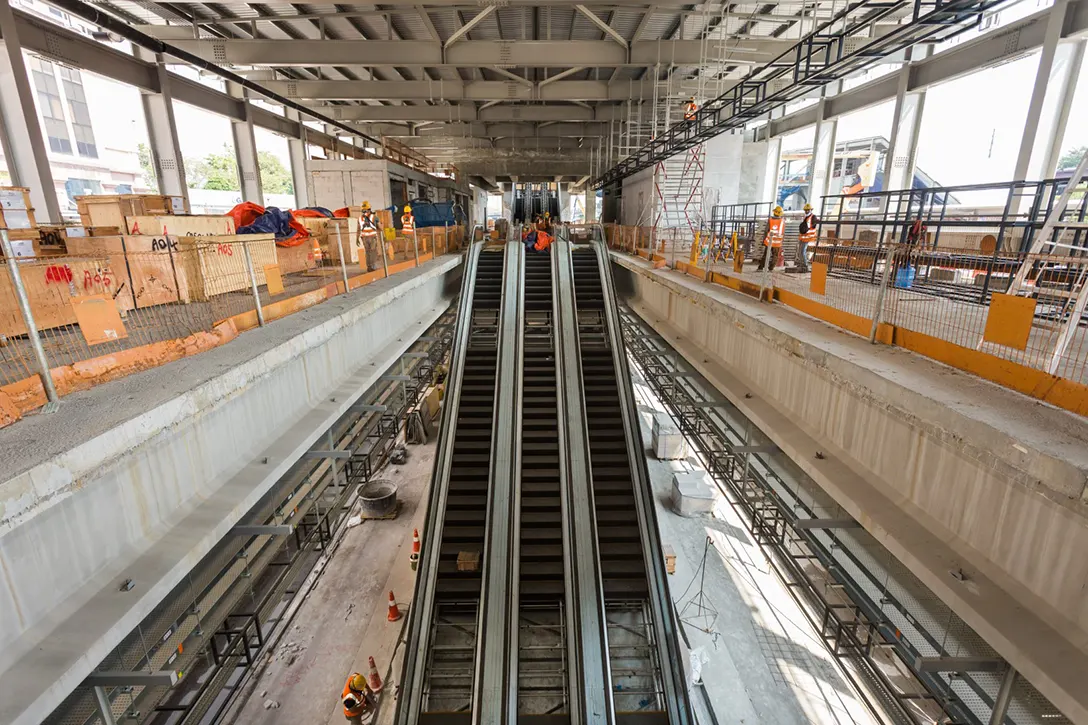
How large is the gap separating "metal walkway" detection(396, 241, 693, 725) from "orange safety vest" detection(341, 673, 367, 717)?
1595mm

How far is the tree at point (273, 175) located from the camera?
1380 inches

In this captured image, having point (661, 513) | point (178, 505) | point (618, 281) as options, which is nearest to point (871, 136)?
point (618, 281)

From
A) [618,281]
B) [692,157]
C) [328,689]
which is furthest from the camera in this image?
[692,157]

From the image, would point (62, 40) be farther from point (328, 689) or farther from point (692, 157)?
point (692, 157)

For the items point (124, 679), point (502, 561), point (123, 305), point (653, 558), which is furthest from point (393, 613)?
point (123, 305)

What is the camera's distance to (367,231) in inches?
368

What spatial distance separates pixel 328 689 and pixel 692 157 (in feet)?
Result: 60.5

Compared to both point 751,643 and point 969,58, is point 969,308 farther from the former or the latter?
point 969,58

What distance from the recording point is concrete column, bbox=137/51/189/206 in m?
14.2

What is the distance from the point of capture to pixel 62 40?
11.1 meters

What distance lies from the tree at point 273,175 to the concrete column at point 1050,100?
120 ft

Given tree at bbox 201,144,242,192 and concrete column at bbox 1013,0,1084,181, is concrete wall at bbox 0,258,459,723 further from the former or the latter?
tree at bbox 201,144,242,192

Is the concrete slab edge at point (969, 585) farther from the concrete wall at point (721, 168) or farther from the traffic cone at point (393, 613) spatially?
the concrete wall at point (721, 168)

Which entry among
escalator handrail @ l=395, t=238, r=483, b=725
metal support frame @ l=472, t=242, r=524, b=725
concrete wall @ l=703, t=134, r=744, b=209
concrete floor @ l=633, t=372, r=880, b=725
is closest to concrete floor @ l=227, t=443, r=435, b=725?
escalator handrail @ l=395, t=238, r=483, b=725
